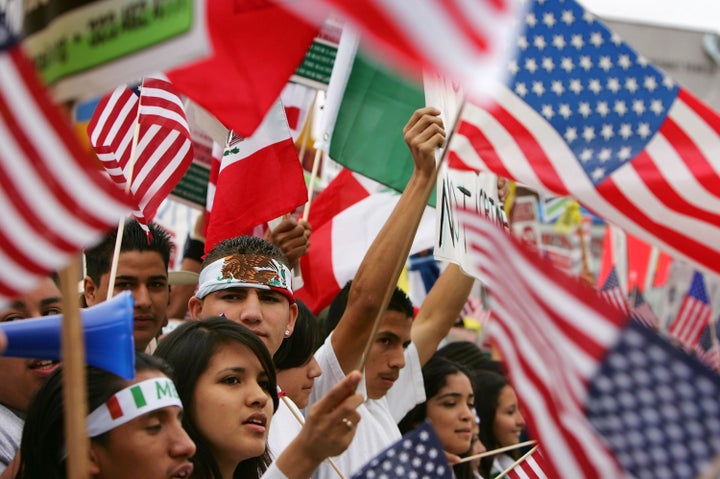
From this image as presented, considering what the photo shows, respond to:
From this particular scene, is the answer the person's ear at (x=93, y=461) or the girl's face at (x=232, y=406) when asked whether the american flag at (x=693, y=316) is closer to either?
the girl's face at (x=232, y=406)

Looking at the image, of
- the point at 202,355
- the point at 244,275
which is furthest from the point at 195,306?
the point at 202,355

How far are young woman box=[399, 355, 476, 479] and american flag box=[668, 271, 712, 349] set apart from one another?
3.90 meters

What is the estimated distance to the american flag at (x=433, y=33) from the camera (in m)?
2.36

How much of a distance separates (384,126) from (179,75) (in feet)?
8.79

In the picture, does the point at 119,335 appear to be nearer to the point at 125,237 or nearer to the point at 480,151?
the point at 480,151

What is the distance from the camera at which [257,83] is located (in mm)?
3270

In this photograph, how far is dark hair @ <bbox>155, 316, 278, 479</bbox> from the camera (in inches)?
153

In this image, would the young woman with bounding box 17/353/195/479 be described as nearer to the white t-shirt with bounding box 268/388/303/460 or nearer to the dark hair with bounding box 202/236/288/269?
the white t-shirt with bounding box 268/388/303/460

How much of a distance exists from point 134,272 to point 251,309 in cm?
79

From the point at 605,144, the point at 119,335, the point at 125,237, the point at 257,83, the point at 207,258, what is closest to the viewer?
the point at 119,335

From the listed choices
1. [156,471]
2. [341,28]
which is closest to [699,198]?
[156,471]

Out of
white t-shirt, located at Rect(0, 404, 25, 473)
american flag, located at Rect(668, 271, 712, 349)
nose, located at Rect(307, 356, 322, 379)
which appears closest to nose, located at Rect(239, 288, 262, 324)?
nose, located at Rect(307, 356, 322, 379)

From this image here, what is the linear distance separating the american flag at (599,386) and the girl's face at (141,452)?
1011 mm

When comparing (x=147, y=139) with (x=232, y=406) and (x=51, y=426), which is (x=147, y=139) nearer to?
(x=232, y=406)
